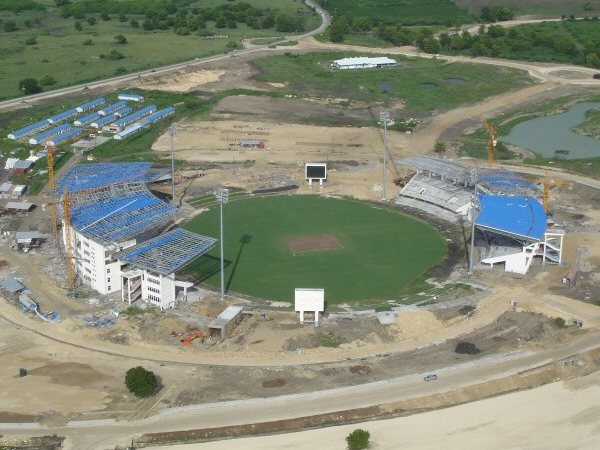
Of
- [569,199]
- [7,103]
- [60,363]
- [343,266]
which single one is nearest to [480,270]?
[343,266]

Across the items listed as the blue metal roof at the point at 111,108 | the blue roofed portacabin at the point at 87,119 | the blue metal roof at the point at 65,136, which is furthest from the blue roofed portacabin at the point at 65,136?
the blue metal roof at the point at 111,108

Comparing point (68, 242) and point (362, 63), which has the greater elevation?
point (362, 63)

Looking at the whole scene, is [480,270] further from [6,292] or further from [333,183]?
[6,292]

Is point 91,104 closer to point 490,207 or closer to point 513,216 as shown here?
point 490,207

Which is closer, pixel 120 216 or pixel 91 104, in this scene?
pixel 120 216

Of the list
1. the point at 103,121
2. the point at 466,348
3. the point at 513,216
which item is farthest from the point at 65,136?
the point at 466,348

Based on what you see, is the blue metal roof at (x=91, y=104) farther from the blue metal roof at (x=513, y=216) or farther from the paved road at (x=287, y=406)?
the paved road at (x=287, y=406)
